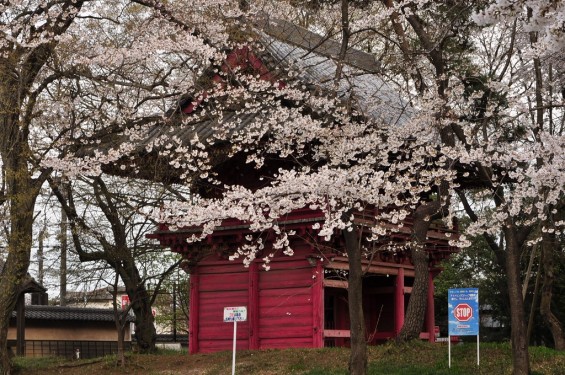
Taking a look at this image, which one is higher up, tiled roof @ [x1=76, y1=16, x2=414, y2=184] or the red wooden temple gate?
tiled roof @ [x1=76, y1=16, x2=414, y2=184]

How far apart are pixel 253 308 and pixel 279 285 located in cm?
90

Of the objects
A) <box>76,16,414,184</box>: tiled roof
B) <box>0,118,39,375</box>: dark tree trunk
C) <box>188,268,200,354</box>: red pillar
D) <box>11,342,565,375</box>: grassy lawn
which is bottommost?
<box>11,342,565,375</box>: grassy lawn

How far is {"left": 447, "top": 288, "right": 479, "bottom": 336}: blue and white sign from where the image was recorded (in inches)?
694

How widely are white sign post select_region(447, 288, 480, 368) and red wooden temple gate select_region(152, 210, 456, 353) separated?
11.9 feet

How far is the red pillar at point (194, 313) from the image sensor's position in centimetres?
2386

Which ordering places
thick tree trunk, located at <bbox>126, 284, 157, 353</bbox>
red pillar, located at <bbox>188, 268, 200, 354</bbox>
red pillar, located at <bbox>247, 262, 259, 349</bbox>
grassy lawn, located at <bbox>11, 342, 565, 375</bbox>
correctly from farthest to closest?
thick tree trunk, located at <bbox>126, 284, 157, 353</bbox>, red pillar, located at <bbox>188, 268, 200, 354</bbox>, red pillar, located at <bbox>247, 262, 259, 349</bbox>, grassy lawn, located at <bbox>11, 342, 565, 375</bbox>

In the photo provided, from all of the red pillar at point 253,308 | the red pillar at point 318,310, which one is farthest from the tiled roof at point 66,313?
the red pillar at point 318,310

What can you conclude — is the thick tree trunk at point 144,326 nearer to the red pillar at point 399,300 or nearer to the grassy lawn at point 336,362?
the grassy lawn at point 336,362

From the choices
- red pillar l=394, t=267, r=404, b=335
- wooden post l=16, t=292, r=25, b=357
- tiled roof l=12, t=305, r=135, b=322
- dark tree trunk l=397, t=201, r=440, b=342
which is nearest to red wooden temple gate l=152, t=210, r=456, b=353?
red pillar l=394, t=267, r=404, b=335

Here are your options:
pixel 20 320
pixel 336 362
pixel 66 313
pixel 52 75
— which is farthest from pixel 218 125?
pixel 66 313

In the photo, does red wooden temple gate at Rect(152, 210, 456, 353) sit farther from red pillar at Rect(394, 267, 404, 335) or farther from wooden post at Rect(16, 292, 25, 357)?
wooden post at Rect(16, 292, 25, 357)

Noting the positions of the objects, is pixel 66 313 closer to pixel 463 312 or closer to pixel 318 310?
pixel 318 310

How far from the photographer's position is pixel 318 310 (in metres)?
21.7

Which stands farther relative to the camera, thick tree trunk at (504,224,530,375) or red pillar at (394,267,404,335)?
red pillar at (394,267,404,335)
